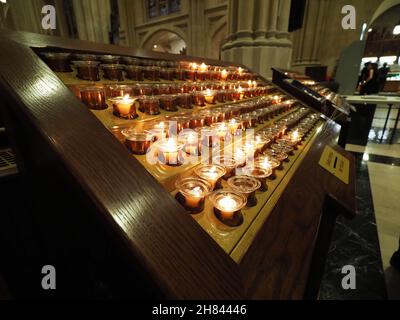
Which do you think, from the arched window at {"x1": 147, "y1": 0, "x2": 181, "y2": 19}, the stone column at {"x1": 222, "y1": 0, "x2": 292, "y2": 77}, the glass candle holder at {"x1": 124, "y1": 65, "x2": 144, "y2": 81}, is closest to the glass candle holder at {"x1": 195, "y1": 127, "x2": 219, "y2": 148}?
the glass candle holder at {"x1": 124, "y1": 65, "x2": 144, "y2": 81}

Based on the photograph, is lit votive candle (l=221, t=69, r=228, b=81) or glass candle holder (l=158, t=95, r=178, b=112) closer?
glass candle holder (l=158, t=95, r=178, b=112)

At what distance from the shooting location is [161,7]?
13.3 m

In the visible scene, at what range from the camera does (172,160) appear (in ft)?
3.59

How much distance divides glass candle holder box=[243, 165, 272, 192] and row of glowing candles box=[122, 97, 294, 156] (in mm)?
298

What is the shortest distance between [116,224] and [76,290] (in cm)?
115

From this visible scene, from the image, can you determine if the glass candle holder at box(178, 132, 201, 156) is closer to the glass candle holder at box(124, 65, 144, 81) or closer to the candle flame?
the candle flame

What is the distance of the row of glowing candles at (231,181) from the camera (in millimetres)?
922

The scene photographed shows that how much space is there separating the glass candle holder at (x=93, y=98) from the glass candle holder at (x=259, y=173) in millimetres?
865

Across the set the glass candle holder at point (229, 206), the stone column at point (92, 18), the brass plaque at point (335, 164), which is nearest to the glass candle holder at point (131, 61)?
the glass candle holder at point (229, 206)

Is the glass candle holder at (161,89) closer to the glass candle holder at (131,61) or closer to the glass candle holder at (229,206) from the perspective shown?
the glass candle holder at (131,61)

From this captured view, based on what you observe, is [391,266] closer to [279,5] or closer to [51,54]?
[51,54]

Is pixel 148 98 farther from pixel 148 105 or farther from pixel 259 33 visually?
pixel 259 33

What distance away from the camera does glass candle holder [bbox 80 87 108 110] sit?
1.08 m
